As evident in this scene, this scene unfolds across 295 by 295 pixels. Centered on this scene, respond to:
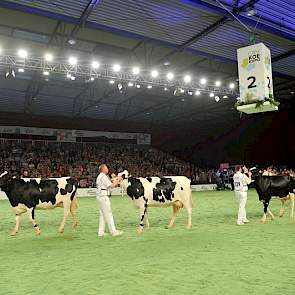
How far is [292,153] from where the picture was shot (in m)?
25.2

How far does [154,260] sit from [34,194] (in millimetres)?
3997

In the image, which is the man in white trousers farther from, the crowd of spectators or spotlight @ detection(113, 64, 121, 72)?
the crowd of spectators

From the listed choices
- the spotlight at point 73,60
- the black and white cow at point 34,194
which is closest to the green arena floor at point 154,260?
the black and white cow at point 34,194

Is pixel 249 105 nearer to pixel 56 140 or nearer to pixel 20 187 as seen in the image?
pixel 20 187

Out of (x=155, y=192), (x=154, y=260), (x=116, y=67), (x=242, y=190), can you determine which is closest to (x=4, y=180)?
(x=155, y=192)

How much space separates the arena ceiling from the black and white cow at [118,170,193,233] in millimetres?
4821

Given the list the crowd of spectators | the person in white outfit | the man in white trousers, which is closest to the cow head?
the man in white trousers

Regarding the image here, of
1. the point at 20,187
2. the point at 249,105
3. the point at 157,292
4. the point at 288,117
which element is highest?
the point at 288,117

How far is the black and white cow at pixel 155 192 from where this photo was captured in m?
8.23

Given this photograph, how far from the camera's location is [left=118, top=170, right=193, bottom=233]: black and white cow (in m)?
8.23

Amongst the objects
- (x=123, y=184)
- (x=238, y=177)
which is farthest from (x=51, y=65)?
(x=238, y=177)

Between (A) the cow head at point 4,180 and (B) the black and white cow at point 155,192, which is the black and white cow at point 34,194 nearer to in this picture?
(A) the cow head at point 4,180

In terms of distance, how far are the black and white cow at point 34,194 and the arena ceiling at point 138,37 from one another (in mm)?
5599

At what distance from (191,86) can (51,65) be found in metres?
7.35
